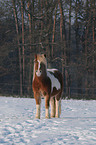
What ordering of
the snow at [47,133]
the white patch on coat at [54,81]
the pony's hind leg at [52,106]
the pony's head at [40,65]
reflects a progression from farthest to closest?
the pony's hind leg at [52,106]
the white patch on coat at [54,81]
the pony's head at [40,65]
the snow at [47,133]

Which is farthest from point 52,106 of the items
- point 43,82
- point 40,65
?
point 40,65

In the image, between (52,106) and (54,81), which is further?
(52,106)

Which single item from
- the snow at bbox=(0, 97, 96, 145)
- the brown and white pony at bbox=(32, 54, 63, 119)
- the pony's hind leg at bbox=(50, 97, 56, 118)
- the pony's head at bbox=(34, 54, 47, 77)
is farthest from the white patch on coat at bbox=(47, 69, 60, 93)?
the snow at bbox=(0, 97, 96, 145)

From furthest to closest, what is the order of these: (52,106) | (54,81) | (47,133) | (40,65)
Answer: (52,106) < (54,81) < (40,65) < (47,133)

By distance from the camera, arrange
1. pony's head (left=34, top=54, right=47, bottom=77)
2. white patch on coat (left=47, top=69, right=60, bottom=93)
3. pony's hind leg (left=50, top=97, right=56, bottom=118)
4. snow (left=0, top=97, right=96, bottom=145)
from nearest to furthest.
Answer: snow (left=0, top=97, right=96, bottom=145)
pony's head (left=34, top=54, right=47, bottom=77)
white patch on coat (left=47, top=69, right=60, bottom=93)
pony's hind leg (left=50, top=97, right=56, bottom=118)

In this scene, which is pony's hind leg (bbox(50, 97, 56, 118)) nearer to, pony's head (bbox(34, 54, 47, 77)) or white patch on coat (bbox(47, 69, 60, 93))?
white patch on coat (bbox(47, 69, 60, 93))

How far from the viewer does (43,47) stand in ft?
84.8

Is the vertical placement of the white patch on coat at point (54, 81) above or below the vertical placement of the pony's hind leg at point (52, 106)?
above

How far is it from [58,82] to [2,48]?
2147 centimetres

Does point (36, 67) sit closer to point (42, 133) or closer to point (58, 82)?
point (58, 82)

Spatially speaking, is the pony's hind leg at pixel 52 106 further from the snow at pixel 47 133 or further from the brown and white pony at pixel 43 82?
the snow at pixel 47 133

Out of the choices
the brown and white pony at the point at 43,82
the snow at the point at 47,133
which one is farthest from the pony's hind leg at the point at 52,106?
the snow at the point at 47,133

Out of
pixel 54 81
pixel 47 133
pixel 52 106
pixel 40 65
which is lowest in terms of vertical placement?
pixel 47 133

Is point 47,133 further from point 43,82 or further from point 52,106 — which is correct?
point 52,106
